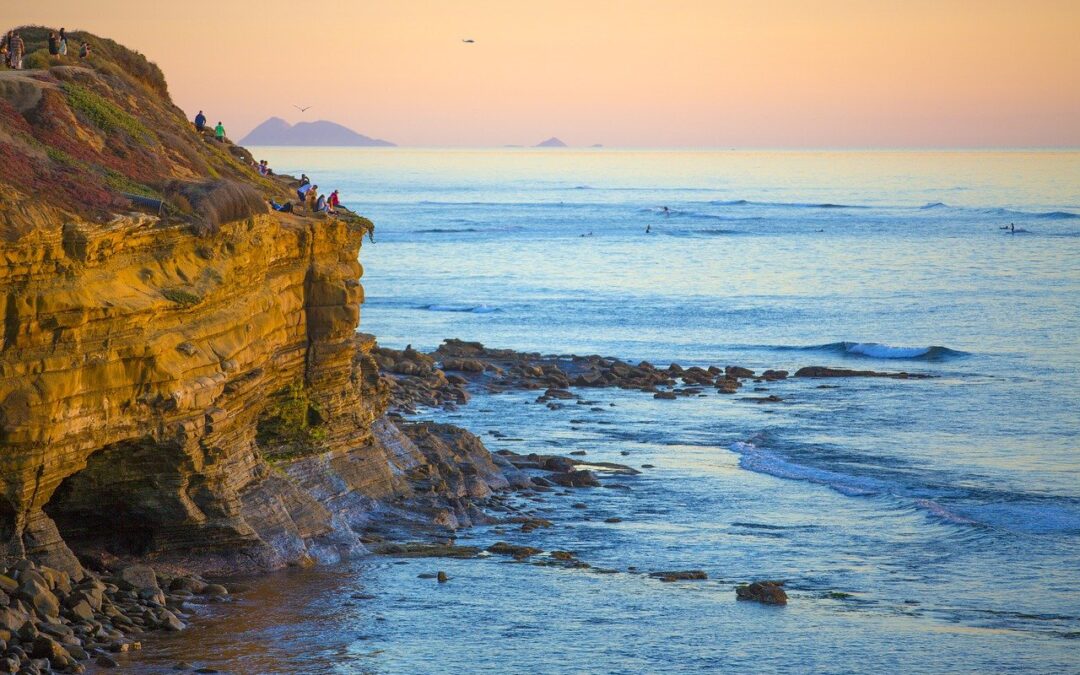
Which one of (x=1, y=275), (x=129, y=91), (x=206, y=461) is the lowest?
(x=206, y=461)

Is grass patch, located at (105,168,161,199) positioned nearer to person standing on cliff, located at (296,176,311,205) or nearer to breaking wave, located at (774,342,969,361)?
person standing on cliff, located at (296,176,311,205)

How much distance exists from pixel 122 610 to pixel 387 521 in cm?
841

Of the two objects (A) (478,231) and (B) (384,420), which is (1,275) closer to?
(B) (384,420)

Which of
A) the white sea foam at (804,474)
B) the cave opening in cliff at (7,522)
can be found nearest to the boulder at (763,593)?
the white sea foam at (804,474)

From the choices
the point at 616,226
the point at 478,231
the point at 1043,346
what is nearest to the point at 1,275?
the point at 1043,346

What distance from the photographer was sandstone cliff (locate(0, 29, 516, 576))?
18.9 meters

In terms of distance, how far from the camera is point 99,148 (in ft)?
78.0

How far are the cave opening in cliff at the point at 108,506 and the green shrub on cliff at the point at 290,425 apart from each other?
4.72 meters

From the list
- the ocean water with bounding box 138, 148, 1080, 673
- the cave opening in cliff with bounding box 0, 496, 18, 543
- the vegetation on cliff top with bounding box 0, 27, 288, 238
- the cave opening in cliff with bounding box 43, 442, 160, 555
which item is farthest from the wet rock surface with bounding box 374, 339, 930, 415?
the cave opening in cliff with bounding box 0, 496, 18, 543

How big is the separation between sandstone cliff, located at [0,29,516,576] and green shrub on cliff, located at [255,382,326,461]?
0.14 feet

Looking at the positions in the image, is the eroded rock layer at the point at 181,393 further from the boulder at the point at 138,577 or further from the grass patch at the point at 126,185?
the grass patch at the point at 126,185

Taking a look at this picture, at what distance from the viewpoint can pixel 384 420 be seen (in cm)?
3148

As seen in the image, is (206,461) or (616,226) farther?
(616,226)

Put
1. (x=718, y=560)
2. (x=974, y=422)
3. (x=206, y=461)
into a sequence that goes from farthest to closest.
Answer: (x=974, y=422) < (x=718, y=560) < (x=206, y=461)
